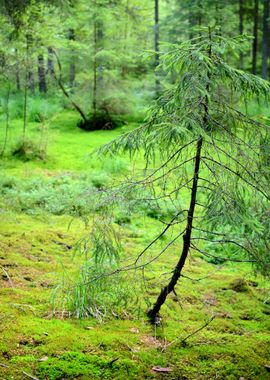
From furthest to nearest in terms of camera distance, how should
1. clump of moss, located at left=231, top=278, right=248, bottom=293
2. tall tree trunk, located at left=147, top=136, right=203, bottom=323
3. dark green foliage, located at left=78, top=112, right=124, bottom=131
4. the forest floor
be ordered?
dark green foliage, located at left=78, top=112, right=124, bottom=131
clump of moss, located at left=231, top=278, right=248, bottom=293
tall tree trunk, located at left=147, top=136, right=203, bottom=323
the forest floor

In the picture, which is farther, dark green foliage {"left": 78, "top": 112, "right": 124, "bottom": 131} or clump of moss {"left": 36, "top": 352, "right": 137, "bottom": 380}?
dark green foliage {"left": 78, "top": 112, "right": 124, "bottom": 131}

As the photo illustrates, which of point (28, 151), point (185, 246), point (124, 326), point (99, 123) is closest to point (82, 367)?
point (124, 326)

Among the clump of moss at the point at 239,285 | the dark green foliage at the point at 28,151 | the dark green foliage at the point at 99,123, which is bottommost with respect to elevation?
the clump of moss at the point at 239,285

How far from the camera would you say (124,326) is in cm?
356

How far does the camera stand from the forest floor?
2.96 metres

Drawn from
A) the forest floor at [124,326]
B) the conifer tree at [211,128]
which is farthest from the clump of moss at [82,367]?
the conifer tree at [211,128]

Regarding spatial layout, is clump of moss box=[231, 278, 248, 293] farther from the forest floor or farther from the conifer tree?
the conifer tree

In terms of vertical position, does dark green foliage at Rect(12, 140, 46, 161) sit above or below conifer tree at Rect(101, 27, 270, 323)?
below

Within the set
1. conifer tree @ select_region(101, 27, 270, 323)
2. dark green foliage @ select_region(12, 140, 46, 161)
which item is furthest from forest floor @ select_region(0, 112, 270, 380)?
dark green foliage @ select_region(12, 140, 46, 161)

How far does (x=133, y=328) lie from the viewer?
3.55 metres

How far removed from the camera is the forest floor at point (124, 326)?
9.70 feet

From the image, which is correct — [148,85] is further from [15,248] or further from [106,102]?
[15,248]

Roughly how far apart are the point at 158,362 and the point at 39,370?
2.88 ft

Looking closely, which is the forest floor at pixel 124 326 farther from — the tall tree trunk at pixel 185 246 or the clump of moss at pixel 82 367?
the tall tree trunk at pixel 185 246
